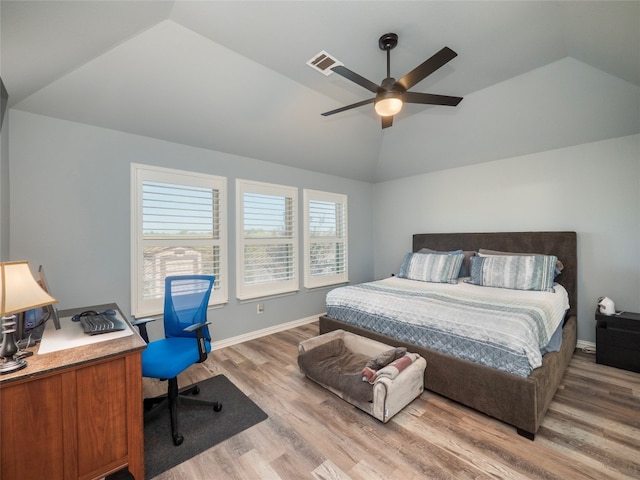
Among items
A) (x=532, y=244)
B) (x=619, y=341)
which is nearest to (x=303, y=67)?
(x=532, y=244)

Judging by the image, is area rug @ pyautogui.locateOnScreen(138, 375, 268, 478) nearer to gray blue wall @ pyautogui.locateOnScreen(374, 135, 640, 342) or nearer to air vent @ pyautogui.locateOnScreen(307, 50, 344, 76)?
air vent @ pyautogui.locateOnScreen(307, 50, 344, 76)

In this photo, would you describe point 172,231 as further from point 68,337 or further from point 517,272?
point 517,272

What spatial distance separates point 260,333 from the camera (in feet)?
12.4

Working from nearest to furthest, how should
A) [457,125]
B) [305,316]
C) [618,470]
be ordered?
1. [618,470]
2. [457,125]
3. [305,316]

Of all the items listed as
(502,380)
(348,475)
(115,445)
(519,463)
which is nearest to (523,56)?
(502,380)

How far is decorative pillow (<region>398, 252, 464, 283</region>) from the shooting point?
11.8 ft

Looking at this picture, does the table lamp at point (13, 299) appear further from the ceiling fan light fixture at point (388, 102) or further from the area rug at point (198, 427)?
the ceiling fan light fixture at point (388, 102)

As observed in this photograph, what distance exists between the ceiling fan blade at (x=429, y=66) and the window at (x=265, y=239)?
234 centimetres

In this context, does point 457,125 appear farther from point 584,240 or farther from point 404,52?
point 584,240

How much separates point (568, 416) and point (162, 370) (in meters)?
2.97

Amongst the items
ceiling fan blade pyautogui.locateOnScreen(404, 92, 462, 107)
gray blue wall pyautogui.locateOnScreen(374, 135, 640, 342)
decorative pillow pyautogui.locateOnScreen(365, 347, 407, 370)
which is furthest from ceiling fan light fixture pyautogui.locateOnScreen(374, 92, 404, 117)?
gray blue wall pyautogui.locateOnScreen(374, 135, 640, 342)

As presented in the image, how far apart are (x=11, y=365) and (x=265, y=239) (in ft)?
9.09

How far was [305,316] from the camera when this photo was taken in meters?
4.36

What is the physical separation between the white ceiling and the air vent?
0.05 metres
